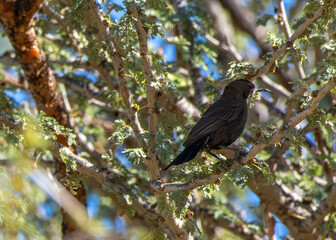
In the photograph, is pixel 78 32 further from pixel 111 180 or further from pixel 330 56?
pixel 330 56

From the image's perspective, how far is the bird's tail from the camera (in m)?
4.60

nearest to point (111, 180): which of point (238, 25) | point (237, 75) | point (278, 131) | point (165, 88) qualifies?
point (165, 88)

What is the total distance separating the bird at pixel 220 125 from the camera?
16.2 feet

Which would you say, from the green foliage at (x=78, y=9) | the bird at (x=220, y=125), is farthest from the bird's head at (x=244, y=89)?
the green foliage at (x=78, y=9)

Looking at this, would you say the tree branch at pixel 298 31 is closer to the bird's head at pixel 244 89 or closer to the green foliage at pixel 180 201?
the bird's head at pixel 244 89

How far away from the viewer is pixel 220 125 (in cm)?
521

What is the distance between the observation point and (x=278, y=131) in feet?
13.2

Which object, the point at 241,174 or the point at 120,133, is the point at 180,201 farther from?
the point at 120,133

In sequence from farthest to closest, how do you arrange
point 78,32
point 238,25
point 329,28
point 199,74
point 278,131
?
point 238,25 → point 199,74 → point 78,32 → point 329,28 → point 278,131

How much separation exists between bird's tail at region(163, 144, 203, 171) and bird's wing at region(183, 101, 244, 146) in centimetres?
6

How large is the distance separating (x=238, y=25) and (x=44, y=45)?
3705 millimetres

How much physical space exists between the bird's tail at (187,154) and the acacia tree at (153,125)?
0.11 meters

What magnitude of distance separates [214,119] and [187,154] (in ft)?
2.11

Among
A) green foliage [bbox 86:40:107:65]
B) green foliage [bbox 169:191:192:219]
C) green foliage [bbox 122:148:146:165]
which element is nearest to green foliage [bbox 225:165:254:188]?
green foliage [bbox 169:191:192:219]
